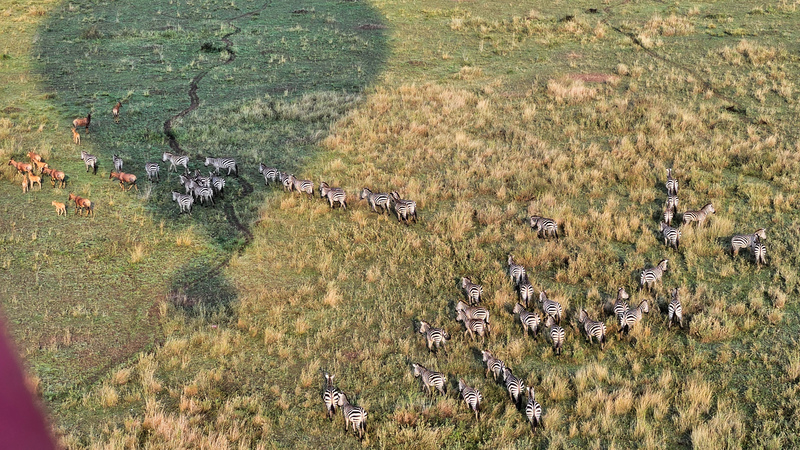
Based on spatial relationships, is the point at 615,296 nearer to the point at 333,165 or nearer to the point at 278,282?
the point at 278,282

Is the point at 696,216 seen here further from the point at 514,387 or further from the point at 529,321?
the point at 514,387

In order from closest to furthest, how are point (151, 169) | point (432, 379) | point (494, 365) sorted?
1. point (432, 379)
2. point (494, 365)
3. point (151, 169)

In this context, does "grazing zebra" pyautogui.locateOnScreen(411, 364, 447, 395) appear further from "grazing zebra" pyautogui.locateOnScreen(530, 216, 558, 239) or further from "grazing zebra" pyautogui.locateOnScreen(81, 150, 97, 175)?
"grazing zebra" pyautogui.locateOnScreen(81, 150, 97, 175)

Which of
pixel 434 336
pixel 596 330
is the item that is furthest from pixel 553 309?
pixel 434 336

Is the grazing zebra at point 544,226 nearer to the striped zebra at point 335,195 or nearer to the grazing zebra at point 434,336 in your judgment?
the striped zebra at point 335,195

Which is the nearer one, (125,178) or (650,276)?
(650,276)

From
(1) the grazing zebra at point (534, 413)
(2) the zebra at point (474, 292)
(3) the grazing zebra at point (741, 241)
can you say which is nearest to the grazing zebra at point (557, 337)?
(2) the zebra at point (474, 292)
